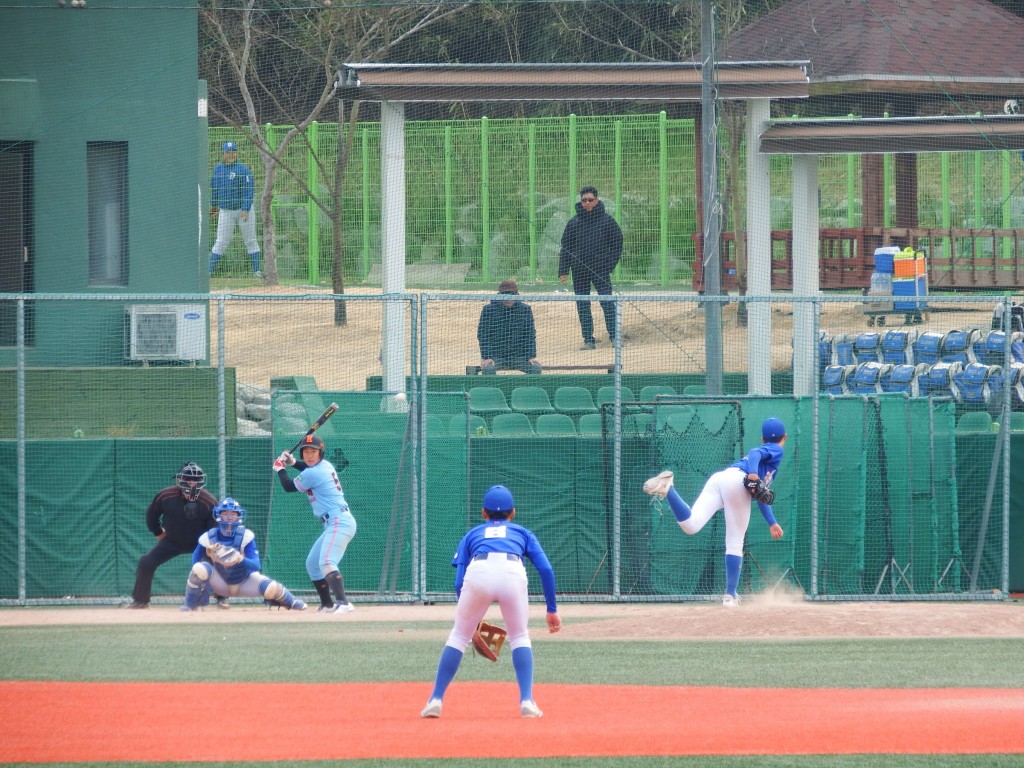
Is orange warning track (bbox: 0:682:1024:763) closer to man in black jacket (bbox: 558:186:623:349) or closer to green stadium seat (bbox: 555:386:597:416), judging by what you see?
green stadium seat (bbox: 555:386:597:416)

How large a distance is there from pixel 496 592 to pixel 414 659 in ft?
10.4

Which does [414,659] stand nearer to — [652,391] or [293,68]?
[652,391]

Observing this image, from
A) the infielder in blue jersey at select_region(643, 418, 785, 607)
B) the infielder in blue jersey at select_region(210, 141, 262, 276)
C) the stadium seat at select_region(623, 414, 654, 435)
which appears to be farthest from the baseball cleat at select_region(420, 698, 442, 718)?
the infielder in blue jersey at select_region(210, 141, 262, 276)

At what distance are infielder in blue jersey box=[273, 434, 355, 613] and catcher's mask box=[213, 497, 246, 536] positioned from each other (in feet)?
1.67

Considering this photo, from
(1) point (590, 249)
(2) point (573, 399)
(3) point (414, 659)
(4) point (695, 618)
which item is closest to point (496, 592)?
(3) point (414, 659)

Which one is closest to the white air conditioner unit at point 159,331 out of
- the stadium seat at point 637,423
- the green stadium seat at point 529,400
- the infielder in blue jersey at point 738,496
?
the green stadium seat at point 529,400

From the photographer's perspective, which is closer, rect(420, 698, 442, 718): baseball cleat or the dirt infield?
rect(420, 698, 442, 718): baseball cleat

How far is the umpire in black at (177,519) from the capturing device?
45.9ft

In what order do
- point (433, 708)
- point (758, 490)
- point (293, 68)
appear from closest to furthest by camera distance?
1. point (433, 708)
2. point (758, 490)
3. point (293, 68)

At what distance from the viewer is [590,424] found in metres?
16.4

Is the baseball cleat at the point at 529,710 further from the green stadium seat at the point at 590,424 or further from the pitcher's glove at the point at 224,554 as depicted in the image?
the green stadium seat at the point at 590,424

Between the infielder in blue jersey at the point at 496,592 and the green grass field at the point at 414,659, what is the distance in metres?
0.99

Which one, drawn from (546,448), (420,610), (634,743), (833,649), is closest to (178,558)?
(420,610)

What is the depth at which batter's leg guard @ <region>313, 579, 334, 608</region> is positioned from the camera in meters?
14.0
